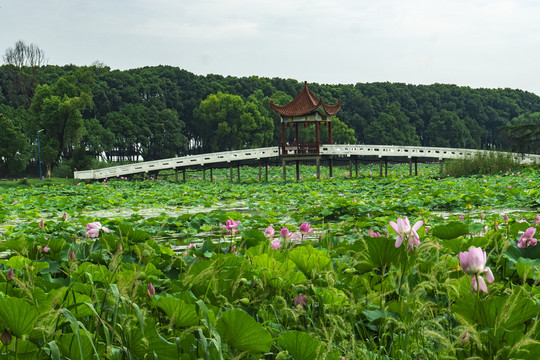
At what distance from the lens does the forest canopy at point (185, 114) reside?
30.7 metres

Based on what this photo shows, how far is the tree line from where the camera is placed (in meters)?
30.7

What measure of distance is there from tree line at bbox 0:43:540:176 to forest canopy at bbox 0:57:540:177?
4.1 inches

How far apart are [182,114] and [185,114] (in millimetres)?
398

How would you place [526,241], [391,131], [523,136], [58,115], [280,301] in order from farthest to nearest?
[391,131]
[58,115]
[523,136]
[526,241]
[280,301]

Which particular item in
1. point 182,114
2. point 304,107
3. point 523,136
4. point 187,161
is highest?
point 182,114

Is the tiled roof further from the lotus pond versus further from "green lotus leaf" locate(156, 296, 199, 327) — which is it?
"green lotus leaf" locate(156, 296, 199, 327)

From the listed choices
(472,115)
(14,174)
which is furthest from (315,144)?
(472,115)

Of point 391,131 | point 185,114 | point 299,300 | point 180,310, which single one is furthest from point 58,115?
point 391,131

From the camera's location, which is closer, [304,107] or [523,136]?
[304,107]

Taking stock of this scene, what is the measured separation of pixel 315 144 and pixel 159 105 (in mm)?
27515

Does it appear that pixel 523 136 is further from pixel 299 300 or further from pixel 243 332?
pixel 243 332

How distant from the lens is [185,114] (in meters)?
53.4

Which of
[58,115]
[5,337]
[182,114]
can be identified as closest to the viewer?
[5,337]

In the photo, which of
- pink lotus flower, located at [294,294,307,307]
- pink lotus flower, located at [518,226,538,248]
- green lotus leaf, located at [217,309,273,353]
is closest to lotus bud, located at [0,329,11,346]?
green lotus leaf, located at [217,309,273,353]
